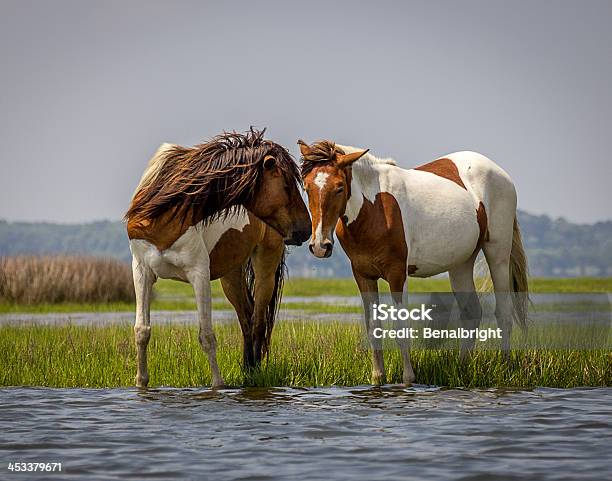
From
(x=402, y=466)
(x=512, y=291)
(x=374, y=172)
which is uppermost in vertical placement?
(x=374, y=172)

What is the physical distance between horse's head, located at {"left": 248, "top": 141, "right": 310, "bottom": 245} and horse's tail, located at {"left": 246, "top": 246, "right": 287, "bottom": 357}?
4.27 ft

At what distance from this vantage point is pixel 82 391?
33.4ft

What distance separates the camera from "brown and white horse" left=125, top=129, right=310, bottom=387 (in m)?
9.77

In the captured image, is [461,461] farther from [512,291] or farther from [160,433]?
[512,291]

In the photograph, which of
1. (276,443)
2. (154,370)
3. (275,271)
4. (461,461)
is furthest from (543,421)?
(154,370)

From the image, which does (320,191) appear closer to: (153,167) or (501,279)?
(153,167)

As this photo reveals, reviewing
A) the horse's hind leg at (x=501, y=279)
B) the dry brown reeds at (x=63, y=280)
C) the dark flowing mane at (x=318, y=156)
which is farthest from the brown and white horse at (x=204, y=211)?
the dry brown reeds at (x=63, y=280)

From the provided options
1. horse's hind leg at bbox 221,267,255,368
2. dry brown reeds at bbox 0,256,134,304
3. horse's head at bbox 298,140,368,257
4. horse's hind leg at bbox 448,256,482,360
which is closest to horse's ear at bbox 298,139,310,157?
horse's head at bbox 298,140,368,257

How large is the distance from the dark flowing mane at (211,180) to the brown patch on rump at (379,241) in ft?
2.62

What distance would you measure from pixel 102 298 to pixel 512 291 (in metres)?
18.1

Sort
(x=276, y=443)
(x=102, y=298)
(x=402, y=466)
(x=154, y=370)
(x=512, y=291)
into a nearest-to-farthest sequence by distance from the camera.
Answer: (x=402, y=466) < (x=276, y=443) < (x=154, y=370) < (x=512, y=291) < (x=102, y=298)

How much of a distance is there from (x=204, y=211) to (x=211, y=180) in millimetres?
331

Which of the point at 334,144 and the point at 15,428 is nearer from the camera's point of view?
the point at 15,428

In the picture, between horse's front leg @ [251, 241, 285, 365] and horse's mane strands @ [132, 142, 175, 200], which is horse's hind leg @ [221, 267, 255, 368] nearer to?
horse's front leg @ [251, 241, 285, 365]
